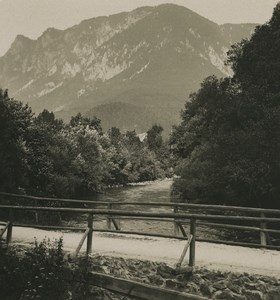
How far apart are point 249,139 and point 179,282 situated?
2572 cm

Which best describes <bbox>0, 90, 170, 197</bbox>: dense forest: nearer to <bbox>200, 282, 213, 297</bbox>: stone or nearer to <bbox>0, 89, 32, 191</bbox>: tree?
<bbox>0, 89, 32, 191</bbox>: tree

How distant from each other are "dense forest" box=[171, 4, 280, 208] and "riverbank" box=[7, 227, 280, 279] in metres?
22.2

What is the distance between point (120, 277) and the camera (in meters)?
10.8

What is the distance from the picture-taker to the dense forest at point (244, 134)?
34188 mm

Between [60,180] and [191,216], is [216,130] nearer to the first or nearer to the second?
[60,180]

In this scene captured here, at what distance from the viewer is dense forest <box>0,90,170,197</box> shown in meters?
31.5

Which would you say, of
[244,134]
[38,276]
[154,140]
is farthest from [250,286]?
[154,140]

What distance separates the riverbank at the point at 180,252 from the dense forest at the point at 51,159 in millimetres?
17847

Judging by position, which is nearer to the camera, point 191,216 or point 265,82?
point 191,216

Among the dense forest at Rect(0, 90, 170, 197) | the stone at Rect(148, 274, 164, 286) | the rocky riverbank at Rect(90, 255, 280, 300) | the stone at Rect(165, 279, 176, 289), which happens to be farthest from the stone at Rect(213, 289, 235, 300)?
the dense forest at Rect(0, 90, 170, 197)

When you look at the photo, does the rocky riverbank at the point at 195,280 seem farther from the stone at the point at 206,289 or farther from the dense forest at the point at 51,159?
the dense forest at the point at 51,159

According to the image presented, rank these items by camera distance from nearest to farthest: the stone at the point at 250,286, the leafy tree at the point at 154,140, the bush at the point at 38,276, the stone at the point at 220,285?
the stone at the point at 250,286, the stone at the point at 220,285, the bush at the point at 38,276, the leafy tree at the point at 154,140

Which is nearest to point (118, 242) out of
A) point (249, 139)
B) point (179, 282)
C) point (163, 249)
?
point (163, 249)

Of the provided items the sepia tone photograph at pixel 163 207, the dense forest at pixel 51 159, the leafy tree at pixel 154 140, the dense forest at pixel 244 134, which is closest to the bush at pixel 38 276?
the sepia tone photograph at pixel 163 207
